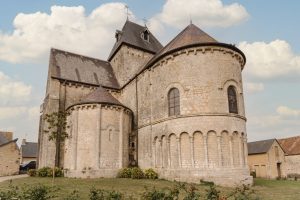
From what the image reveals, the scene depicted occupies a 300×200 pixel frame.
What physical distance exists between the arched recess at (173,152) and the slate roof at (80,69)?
1251 centimetres

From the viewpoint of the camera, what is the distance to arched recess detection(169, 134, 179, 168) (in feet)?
59.7

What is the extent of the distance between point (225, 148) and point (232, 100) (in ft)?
12.0

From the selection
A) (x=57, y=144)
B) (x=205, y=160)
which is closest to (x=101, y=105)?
(x=57, y=144)

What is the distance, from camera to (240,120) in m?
18.7

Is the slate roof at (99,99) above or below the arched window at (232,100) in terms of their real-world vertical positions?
above

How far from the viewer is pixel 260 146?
119ft

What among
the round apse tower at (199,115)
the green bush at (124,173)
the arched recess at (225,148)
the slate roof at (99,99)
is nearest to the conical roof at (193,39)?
the round apse tower at (199,115)

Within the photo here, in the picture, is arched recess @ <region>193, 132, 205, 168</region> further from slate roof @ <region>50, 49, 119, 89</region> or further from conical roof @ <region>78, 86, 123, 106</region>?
slate roof @ <region>50, 49, 119, 89</region>

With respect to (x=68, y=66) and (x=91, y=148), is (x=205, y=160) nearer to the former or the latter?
(x=91, y=148)

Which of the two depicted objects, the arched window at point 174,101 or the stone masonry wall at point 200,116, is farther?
the arched window at point 174,101

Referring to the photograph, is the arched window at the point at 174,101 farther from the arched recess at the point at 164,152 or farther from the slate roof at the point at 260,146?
the slate roof at the point at 260,146

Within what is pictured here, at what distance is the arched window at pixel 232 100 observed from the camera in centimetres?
1875

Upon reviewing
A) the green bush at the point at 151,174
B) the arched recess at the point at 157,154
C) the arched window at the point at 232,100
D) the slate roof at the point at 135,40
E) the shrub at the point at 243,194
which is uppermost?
the slate roof at the point at 135,40

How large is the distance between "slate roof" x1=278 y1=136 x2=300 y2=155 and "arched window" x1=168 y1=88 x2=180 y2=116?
26.4 m
